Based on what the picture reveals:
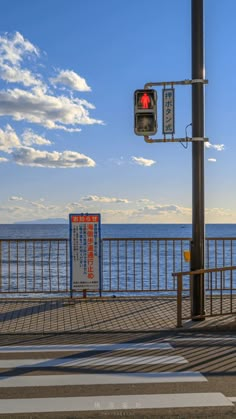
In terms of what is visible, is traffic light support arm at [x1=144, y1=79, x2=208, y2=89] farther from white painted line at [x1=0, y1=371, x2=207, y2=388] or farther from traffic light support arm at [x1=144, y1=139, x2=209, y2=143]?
white painted line at [x1=0, y1=371, x2=207, y2=388]

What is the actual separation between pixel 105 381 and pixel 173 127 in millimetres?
5013

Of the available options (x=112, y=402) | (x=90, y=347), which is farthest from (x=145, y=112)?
(x=112, y=402)

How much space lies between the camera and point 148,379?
234 inches

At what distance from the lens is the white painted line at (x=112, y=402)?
5012 millimetres

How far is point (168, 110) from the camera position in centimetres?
944

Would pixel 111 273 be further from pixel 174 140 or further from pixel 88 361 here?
pixel 88 361

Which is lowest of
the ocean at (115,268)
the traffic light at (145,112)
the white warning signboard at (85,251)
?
the ocean at (115,268)

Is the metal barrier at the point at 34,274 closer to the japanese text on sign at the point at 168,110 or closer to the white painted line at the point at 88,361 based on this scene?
the japanese text on sign at the point at 168,110

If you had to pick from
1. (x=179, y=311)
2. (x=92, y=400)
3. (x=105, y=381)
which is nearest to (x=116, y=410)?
(x=92, y=400)

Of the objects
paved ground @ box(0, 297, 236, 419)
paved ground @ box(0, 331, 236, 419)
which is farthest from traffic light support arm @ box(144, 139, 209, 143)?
paved ground @ box(0, 331, 236, 419)

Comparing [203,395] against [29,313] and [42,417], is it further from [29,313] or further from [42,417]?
[29,313]

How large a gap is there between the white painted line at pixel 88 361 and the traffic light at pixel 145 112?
13.7 feet

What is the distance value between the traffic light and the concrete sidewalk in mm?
3318

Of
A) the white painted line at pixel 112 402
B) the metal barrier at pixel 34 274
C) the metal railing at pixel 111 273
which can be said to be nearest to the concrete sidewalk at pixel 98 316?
the metal railing at pixel 111 273
